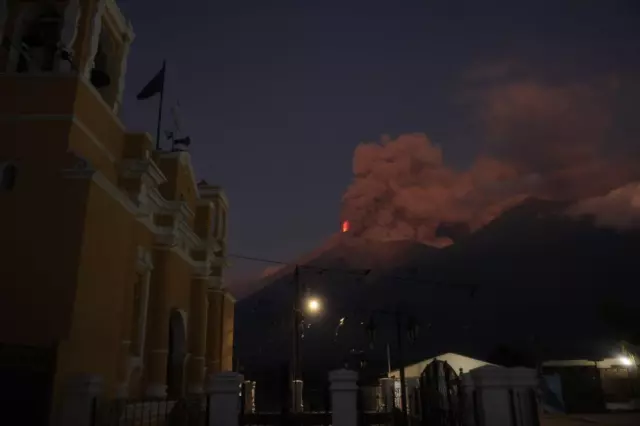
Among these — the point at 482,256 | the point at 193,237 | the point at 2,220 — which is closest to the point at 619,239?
the point at 482,256

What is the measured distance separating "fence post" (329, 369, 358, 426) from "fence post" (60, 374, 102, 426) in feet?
15.4

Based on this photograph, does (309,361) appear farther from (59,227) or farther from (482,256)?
(482,256)

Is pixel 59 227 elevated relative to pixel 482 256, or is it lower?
lower

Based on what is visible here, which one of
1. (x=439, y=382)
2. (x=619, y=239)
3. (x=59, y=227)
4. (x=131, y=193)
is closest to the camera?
(x=439, y=382)

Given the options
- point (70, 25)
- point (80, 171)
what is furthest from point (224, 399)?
point (70, 25)

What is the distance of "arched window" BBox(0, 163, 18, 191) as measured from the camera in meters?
11.6

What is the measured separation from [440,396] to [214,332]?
1520 cm

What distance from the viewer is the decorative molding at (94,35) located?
13320 millimetres

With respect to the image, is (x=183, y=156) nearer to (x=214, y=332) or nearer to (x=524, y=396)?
(x=214, y=332)

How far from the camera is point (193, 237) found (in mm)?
20078

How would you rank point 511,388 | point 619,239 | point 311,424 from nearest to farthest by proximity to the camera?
point 511,388
point 311,424
point 619,239

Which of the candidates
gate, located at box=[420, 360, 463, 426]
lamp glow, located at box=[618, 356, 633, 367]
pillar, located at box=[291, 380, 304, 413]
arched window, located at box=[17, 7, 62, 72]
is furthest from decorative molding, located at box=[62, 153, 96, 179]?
lamp glow, located at box=[618, 356, 633, 367]

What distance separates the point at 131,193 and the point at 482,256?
451 ft

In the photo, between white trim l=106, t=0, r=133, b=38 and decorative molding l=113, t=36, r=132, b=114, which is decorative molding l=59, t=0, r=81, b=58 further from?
decorative molding l=113, t=36, r=132, b=114
